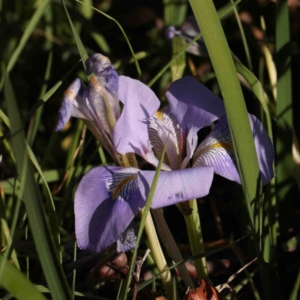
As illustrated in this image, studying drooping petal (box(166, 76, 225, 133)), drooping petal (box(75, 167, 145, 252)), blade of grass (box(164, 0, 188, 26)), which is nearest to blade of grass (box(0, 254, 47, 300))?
drooping petal (box(75, 167, 145, 252))

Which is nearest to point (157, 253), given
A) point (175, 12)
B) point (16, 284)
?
point (16, 284)

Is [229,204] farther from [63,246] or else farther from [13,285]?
[13,285]

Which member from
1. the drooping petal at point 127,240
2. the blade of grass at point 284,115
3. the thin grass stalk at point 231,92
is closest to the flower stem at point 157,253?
the drooping petal at point 127,240

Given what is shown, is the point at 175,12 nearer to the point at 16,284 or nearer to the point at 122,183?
the point at 122,183

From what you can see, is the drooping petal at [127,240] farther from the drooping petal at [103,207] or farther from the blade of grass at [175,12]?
the blade of grass at [175,12]

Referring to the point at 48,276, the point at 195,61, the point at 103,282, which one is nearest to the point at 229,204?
the point at 103,282

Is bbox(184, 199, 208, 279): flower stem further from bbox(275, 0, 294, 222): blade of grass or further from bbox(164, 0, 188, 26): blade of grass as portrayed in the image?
bbox(164, 0, 188, 26): blade of grass
